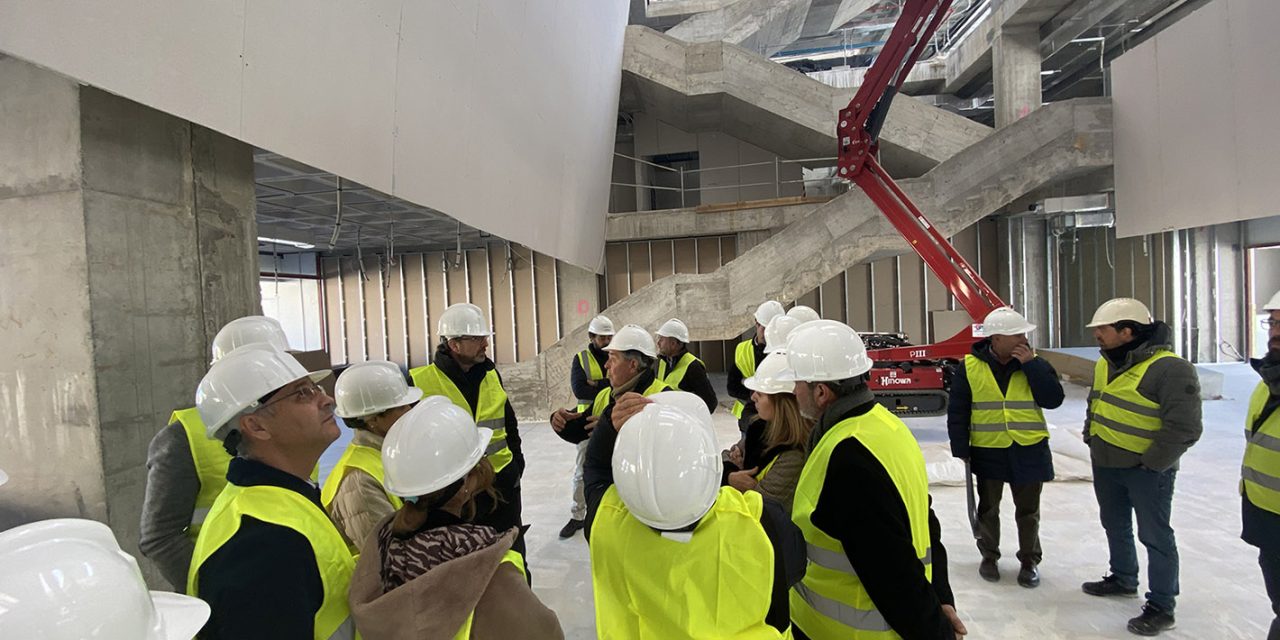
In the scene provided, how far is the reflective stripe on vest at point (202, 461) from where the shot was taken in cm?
227

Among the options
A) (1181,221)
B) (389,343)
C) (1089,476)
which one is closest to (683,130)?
(389,343)

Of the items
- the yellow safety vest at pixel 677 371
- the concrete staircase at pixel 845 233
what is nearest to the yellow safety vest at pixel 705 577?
the yellow safety vest at pixel 677 371

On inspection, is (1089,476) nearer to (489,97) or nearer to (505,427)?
(505,427)

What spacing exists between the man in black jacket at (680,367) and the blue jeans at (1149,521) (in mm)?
2609

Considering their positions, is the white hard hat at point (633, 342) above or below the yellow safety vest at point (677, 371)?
above

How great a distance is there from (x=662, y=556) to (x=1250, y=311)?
1684 centimetres

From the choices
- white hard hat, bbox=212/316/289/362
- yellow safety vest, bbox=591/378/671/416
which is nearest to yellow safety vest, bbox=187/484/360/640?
white hard hat, bbox=212/316/289/362

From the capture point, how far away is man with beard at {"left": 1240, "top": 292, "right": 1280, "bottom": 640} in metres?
2.70

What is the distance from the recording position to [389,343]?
15.5 metres

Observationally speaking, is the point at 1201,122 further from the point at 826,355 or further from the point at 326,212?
the point at 326,212

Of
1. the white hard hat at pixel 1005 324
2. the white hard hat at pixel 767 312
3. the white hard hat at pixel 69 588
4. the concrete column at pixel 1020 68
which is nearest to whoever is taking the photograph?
the white hard hat at pixel 69 588

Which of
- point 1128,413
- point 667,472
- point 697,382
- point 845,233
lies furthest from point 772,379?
point 845,233

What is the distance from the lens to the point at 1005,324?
392cm

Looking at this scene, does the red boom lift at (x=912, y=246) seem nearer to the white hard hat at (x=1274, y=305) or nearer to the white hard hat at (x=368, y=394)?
the white hard hat at (x=1274, y=305)
